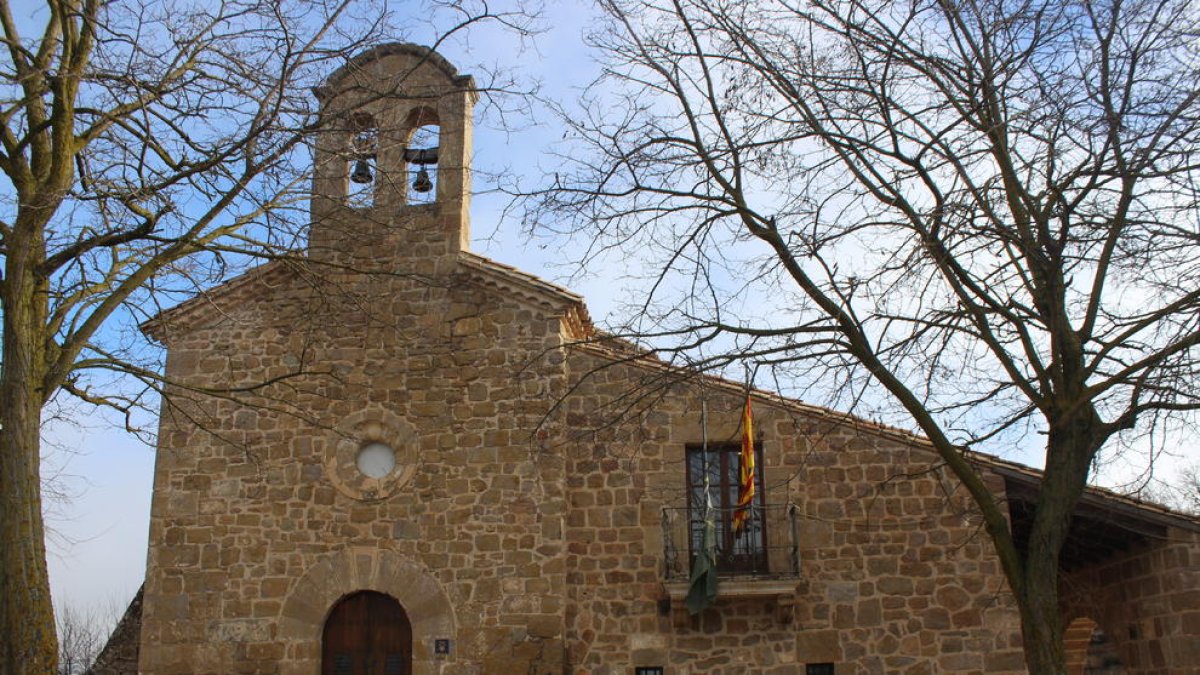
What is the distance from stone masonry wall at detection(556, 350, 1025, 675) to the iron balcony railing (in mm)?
155

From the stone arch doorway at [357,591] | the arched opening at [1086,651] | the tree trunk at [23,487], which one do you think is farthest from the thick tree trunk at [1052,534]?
the stone arch doorway at [357,591]

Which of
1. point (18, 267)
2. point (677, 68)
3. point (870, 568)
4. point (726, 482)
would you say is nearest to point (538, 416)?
point (726, 482)

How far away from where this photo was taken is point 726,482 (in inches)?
516

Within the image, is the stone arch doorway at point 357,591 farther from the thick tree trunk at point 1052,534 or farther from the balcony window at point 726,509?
the thick tree trunk at point 1052,534

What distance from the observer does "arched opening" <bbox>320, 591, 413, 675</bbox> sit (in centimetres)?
1288

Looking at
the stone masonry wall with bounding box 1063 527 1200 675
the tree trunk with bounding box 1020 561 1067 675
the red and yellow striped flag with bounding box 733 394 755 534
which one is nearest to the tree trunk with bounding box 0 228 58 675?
the tree trunk with bounding box 1020 561 1067 675

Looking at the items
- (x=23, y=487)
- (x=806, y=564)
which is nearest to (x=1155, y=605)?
(x=806, y=564)

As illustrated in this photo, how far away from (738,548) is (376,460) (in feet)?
13.7

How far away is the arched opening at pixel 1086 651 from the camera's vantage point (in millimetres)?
16188

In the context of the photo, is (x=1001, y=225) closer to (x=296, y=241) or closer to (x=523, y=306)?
(x=296, y=241)

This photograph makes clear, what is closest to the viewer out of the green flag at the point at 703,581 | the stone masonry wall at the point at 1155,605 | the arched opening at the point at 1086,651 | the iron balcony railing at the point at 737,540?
the stone masonry wall at the point at 1155,605

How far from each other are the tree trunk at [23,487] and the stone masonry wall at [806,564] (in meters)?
5.65

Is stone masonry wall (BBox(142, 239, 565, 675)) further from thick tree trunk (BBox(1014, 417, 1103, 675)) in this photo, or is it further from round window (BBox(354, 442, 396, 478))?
thick tree trunk (BBox(1014, 417, 1103, 675))

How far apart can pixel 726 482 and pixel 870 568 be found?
5.82 feet
